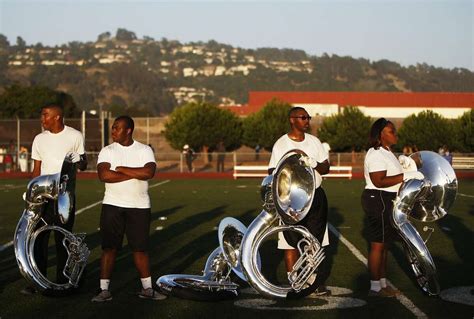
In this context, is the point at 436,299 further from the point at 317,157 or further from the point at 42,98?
the point at 42,98

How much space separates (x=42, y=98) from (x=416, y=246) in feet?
319

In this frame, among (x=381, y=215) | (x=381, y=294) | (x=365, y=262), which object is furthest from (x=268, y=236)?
(x=365, y=262)

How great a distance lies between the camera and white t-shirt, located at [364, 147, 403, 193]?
9.01 m

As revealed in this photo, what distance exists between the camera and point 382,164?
29.5 ft

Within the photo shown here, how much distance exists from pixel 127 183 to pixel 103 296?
1.07 meters

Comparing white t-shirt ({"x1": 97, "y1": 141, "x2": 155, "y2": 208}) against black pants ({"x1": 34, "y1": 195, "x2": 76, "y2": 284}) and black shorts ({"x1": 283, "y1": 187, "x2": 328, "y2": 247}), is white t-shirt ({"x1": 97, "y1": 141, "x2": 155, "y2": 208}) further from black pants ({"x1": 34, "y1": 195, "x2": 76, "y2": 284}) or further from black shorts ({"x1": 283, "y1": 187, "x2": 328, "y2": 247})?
black shorts ({"x1": 283, "y1": 187, "x2": 328, "y2": 247})

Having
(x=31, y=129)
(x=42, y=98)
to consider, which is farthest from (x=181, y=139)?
(x=42, y=98)

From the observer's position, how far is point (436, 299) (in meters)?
8.77

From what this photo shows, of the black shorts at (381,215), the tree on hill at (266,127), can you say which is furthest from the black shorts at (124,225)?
the tree on hill at (266,127)

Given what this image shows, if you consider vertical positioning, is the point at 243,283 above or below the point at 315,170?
below

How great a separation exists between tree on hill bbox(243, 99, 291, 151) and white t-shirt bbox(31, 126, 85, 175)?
54.1 m

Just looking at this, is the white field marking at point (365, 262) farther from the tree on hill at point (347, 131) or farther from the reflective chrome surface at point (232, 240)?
the tree on hill at point (347, 131)

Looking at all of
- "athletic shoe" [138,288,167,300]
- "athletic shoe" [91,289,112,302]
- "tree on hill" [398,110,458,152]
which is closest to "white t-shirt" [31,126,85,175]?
"athletic shoe" [91,289,112,302]

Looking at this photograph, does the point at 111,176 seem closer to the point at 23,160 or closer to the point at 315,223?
the point at 315,223
